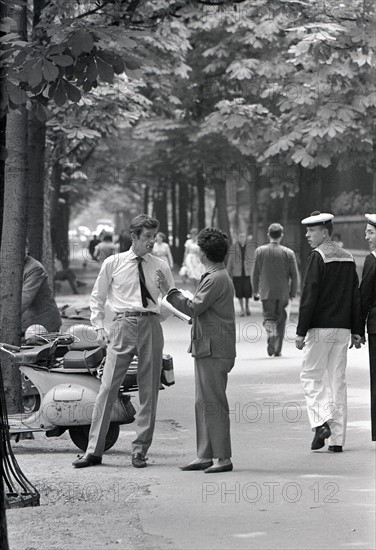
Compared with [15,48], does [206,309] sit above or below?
below

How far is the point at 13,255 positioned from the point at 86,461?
2806 mm

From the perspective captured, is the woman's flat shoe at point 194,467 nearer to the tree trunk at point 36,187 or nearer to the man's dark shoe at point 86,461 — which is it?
the man's dark shoe at point 86,461

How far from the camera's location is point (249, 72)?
96.2 ft

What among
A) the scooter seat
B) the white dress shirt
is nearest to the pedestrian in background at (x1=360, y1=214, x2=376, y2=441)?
→ the white dress shirt

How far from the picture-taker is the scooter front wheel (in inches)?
443

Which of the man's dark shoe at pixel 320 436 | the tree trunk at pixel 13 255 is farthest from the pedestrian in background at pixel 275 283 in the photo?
the man's dark shoe at pixel 320 436

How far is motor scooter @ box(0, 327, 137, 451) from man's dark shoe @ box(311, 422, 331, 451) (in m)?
1.51

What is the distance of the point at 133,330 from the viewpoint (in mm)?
10727

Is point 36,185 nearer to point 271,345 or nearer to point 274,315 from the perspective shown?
point 274,315

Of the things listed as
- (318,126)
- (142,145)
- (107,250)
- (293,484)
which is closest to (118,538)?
(293,484)

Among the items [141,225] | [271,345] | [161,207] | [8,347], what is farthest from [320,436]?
[161,207]

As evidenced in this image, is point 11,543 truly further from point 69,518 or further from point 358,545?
point 358,545

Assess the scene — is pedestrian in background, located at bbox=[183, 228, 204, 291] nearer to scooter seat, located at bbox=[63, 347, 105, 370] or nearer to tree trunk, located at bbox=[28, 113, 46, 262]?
tree trunk, located at bbox=[28, 113, 46, 262]

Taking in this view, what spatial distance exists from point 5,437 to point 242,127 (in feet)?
61.5
